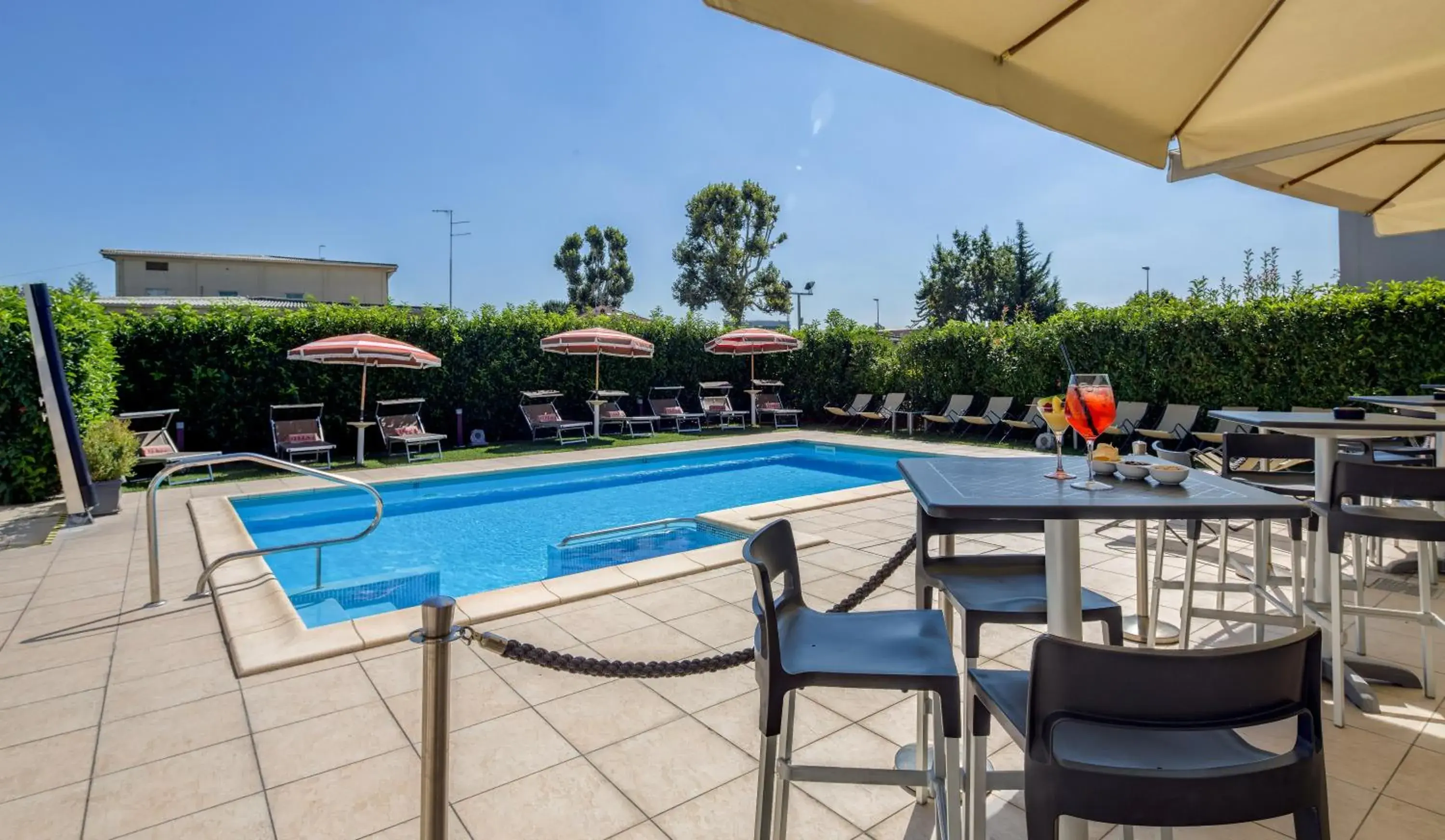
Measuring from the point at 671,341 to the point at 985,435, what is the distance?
6.46m

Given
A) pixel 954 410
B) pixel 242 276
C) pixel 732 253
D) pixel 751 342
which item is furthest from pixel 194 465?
pixel 242 276

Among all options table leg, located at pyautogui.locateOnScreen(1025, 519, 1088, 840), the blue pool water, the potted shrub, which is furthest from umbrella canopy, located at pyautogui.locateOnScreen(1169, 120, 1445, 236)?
the potted shrub

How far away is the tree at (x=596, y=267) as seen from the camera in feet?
119

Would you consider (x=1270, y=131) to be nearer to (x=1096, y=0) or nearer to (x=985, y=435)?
(x=1096, y=0)

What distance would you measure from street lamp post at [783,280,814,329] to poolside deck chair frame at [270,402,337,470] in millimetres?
21440

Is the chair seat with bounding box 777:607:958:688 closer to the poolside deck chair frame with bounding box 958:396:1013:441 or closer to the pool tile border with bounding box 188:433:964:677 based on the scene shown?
the pool tile border with bounding box 188:433:964:677

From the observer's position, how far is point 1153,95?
1.87m

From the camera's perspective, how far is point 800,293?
34.8m

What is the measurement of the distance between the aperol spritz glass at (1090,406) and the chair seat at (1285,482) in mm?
2057

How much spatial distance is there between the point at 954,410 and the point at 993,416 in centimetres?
84

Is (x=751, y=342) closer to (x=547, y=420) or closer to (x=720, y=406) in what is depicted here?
(x=720, y=406)

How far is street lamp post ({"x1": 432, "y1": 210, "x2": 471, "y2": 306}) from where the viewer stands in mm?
34562

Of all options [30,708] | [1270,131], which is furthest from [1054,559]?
[30,708]

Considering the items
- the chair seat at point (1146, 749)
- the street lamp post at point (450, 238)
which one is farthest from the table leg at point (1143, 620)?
the street lamp post at point (450, 238)
